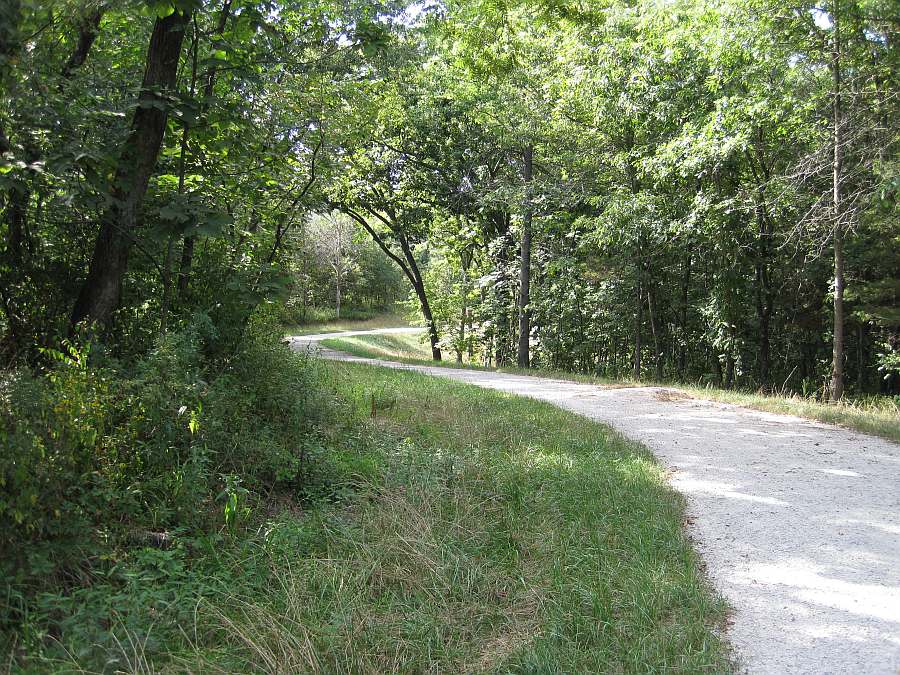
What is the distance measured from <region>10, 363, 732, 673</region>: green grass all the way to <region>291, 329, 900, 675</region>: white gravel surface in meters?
0.23

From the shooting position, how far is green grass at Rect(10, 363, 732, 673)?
2.74 m

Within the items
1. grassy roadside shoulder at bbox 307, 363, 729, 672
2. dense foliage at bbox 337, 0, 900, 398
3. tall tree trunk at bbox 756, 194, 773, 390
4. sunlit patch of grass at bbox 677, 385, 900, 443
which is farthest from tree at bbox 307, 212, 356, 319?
grassy roadside shoulder at bbox 307, 363, 729, 672

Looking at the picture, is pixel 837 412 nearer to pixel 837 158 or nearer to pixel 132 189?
pixel 837 158

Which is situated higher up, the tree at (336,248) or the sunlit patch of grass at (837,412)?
the tree at (336,248)

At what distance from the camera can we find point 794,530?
Answer: 4293 millimetres

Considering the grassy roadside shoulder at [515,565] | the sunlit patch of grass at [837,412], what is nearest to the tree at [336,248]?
the sunlit patch of grass at [837,412]

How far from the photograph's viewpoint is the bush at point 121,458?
9.35ft

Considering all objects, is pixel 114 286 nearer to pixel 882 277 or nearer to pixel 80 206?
pixel 80 206

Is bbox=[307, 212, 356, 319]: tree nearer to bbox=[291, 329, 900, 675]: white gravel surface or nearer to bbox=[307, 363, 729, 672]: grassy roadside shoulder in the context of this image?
bbox=[291, 329, 900, 675]: white gravel surface

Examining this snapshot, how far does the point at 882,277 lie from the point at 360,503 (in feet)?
48.0

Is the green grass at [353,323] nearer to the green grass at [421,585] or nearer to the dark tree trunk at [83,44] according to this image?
the dark tree trunk at [83,44]

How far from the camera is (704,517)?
184 inches

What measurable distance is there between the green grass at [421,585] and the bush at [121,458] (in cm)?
18

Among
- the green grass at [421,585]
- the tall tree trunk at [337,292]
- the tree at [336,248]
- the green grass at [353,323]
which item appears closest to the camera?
the green grass at [421,585]
